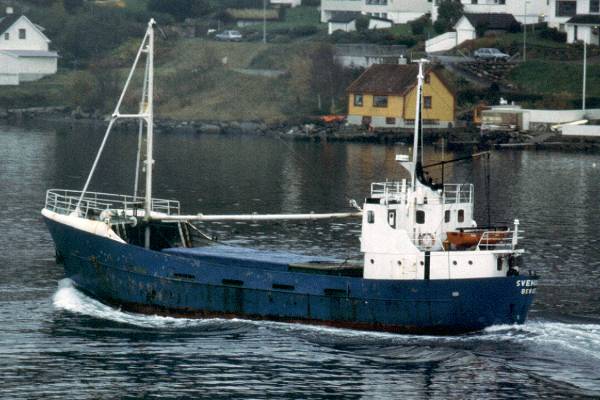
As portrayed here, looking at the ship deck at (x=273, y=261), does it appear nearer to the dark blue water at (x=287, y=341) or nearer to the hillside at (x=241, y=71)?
the dark blue water at (x=287, y=341)

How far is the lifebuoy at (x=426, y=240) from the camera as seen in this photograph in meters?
45.1

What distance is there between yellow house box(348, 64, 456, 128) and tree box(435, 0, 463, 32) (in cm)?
1516

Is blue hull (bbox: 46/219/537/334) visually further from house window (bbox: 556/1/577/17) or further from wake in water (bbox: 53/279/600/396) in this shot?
house window (bbox: 556/1/577/17)

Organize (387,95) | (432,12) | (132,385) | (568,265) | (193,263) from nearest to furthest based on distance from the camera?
(132,385) < (193,263) < (568,265) < (387,95) < (432,12)

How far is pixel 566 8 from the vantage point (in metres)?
125

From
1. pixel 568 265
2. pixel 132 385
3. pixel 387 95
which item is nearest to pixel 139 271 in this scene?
pixel 132 385

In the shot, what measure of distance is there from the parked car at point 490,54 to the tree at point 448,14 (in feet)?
27.9

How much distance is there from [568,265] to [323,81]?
215ft

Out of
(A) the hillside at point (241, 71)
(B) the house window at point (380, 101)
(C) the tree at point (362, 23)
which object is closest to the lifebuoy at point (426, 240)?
(B) the house window at point (380, 101)

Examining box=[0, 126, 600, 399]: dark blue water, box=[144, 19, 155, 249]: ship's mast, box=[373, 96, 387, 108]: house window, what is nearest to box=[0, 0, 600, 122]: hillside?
box=[373, 96, 387, 108]: house window

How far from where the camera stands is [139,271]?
47.4m

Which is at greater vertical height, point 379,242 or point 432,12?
point 432,12

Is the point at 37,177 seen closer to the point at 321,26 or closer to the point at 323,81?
the point at 323,81

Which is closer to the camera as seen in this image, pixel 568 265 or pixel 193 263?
pixel 193 263
